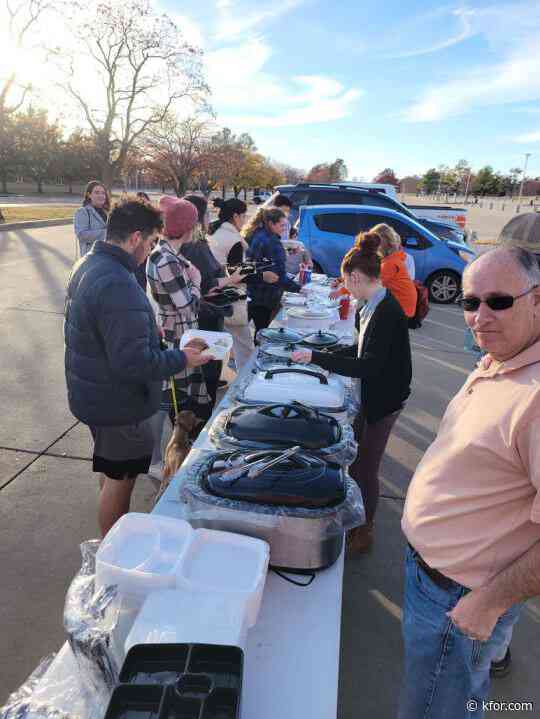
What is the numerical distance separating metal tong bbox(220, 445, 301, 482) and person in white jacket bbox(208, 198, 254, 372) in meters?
2.82

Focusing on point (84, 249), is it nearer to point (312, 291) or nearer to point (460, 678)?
point (312, 291)

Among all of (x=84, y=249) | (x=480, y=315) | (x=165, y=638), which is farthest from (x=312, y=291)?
(x=165, y=638)

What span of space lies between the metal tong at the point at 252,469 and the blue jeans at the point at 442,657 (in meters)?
0.53

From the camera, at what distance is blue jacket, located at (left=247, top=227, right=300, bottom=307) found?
4.51m

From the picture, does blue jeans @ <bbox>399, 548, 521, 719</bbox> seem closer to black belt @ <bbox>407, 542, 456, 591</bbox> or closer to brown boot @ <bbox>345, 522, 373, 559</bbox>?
black belt @ <bbox>407, 542, 456, 591</bbox>

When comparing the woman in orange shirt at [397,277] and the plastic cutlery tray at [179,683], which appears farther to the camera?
the woman in orange shirt at [397,277]

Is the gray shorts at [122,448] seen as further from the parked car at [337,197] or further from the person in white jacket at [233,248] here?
the parked car at [337,197]

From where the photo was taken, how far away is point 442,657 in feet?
4.33

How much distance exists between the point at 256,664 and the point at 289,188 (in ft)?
34.9

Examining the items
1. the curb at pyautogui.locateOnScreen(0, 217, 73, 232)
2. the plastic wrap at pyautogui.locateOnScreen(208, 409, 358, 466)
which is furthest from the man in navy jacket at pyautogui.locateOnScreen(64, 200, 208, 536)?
the curb at pyautogui.locateOnScreen(0, 217, 73, 232)

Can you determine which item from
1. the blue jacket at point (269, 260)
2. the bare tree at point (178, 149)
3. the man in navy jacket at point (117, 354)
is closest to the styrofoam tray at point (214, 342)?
the man in navy jacket at point (117, 354)

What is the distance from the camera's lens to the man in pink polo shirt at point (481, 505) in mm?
1058

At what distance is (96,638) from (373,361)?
1615 millimetres

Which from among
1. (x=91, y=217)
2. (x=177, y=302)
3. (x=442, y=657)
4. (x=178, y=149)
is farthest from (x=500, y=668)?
(x=178, y=149)
